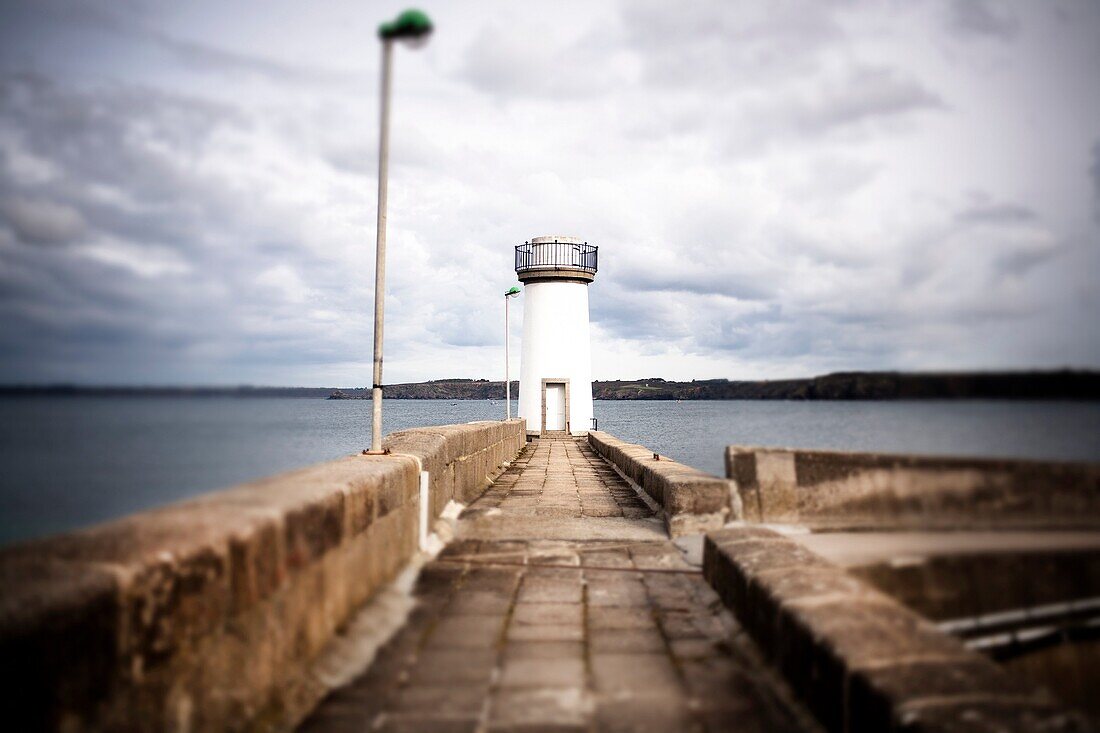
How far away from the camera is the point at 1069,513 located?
2572 millimetres

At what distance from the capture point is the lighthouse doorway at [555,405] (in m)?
26.2

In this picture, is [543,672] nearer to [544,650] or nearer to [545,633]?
[544,650]

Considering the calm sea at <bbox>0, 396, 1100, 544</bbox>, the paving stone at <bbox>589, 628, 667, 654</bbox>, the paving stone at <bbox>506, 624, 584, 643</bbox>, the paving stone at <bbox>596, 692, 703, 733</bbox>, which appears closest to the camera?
the calm sea at <bbox>0, 396, 1100, 544</bbox>

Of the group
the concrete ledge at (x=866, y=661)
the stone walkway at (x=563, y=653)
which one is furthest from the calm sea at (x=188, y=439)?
the stone walkway at (x=563, y=653)

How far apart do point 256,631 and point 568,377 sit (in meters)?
23.7

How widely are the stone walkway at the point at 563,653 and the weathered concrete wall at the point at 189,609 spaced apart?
0.31 m

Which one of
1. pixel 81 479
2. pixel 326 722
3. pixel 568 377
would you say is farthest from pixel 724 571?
pixel 568 377

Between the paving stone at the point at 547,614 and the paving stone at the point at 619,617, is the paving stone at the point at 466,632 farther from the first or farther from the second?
the paving stone at the point at 619,617

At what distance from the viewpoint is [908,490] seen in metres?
3.49

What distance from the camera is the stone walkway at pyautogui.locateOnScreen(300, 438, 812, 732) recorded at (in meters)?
2.78

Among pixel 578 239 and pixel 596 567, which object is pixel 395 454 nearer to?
pixel 596 567

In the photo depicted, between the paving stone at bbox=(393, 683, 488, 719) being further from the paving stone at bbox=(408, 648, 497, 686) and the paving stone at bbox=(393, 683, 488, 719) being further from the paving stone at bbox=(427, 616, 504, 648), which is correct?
the paving stone at bbox=(427, 616, 504, 648)

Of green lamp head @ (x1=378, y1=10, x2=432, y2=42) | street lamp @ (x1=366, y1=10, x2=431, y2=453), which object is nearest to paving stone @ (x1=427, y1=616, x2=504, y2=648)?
street lamp @ (x1=366, y1=10, x2=431, y2=453)

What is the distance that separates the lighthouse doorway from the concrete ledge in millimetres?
22377
